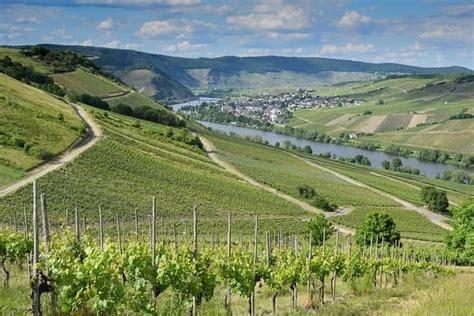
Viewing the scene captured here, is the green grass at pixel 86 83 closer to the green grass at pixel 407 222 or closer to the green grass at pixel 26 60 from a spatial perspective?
the green grass at pixel 26 60

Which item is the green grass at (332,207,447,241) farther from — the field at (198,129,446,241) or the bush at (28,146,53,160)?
the bush at (28,146,53,160)

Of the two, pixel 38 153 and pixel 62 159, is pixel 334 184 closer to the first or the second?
pixel 62 159

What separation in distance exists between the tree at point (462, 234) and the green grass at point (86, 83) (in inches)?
4678

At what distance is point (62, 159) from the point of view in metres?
69.1

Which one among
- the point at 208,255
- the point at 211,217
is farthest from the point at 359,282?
the point at 211,217

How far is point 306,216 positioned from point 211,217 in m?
20.4

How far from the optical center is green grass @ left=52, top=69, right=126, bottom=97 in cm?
16062

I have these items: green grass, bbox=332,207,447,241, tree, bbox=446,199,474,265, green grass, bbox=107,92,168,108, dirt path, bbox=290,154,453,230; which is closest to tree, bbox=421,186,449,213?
dirt path, bbox=290,154,453,230

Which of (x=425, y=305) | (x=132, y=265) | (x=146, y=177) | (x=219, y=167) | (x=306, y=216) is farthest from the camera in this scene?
(x=219, y=167)

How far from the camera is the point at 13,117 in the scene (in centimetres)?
7619

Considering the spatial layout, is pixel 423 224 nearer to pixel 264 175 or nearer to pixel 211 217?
pixel 264 175

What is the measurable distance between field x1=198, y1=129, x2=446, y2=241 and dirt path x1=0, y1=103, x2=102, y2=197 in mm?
27644

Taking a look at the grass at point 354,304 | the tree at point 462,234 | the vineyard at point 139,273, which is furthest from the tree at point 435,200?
the grass at point 354,304

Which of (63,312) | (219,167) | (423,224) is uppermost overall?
(63,312)
